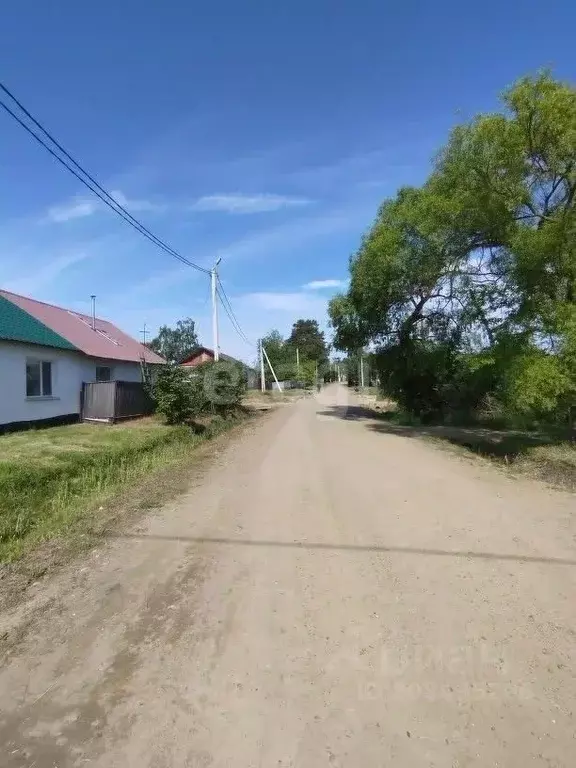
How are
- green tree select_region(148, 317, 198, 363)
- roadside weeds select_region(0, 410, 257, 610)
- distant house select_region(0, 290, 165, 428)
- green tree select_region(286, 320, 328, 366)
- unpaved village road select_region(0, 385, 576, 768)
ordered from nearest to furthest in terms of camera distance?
unpaved village road select_region(0, 385, 576, 768), roadside weeds select_region(0, 410, 257, 610), distant house select_region(0, 290, 165, 428), green tree select_region(148, 317, 198, 363), green tree select_region(286, 320, 328, 366)

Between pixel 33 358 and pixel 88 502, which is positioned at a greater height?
pixel 33 358

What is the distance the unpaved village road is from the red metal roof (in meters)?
15.2

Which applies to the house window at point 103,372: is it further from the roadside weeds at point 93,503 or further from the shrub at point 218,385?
the roadside weeds at point 93,503

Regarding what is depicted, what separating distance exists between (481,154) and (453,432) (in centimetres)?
862

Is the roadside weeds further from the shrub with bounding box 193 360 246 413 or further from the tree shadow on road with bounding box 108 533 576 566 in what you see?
the shrub with bounding box 193 360 246 413

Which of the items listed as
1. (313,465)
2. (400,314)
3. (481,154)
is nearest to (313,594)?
(313,465)

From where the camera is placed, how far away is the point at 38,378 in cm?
1678

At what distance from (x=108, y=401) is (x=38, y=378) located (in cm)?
256

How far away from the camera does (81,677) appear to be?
3.25 m

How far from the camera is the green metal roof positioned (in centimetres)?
1521

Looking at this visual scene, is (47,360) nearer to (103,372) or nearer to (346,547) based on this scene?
(103,372)

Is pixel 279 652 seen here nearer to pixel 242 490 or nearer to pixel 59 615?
pixel 59 615

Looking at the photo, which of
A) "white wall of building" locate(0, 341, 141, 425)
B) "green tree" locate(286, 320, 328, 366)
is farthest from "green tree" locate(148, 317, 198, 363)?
"white wall of building" locate(0, 341, 141, 425)

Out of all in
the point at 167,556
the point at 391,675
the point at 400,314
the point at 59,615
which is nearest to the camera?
the point at 391,675
